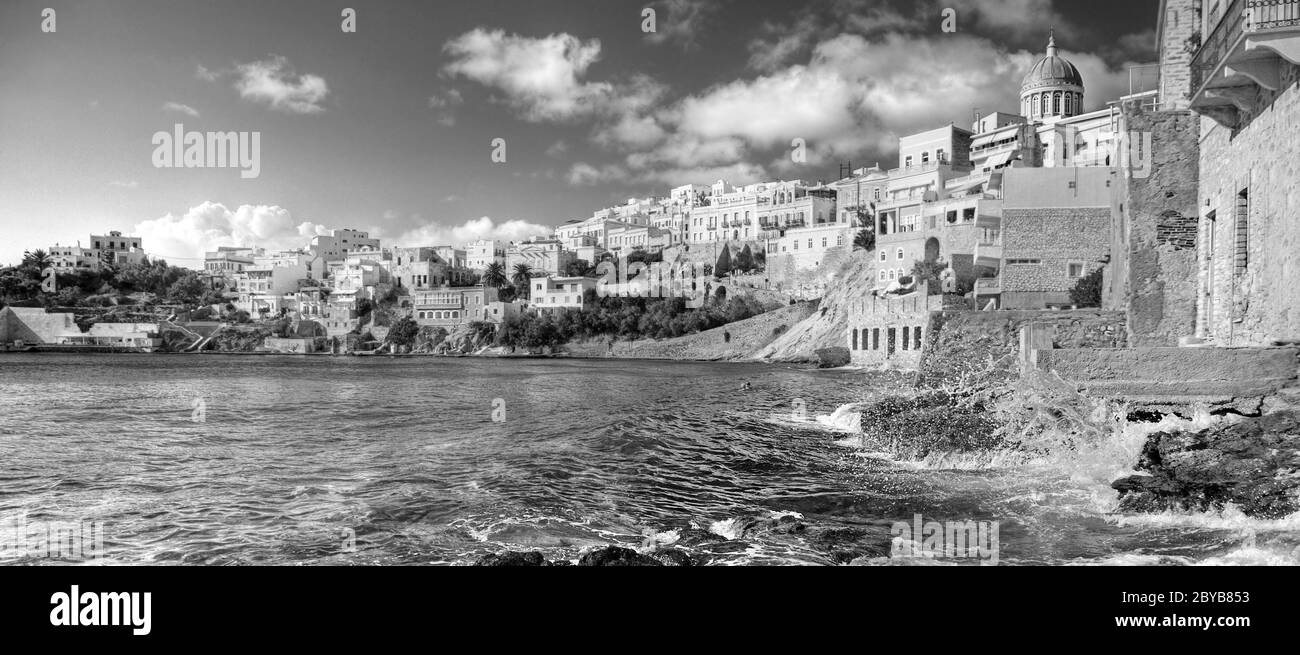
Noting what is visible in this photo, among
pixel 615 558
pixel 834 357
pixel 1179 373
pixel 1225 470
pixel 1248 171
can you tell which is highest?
pixel 1248 171

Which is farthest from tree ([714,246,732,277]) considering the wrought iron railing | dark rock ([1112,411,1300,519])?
dark rock ([1112,411,1300,519])

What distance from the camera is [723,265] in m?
57.4

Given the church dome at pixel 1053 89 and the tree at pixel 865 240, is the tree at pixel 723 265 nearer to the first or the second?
the tree at pixel 865 240

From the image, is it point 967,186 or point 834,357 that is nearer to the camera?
point 834,357

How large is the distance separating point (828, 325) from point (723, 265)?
18.9 metres

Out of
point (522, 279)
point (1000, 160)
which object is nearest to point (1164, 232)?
point (1000, 160)

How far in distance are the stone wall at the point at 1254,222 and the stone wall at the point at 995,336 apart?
1370mm

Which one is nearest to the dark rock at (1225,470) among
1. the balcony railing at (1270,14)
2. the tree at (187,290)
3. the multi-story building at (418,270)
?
the balcony railing at (1270,14)

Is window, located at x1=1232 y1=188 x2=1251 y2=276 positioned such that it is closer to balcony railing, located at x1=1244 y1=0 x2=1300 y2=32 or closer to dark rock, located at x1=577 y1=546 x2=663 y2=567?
balcony railing, located at x1=1244 y1=0 x2=1300 y2=32

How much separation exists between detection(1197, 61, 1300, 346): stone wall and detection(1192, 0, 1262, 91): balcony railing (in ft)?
1.75

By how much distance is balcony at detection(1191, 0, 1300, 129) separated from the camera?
6.21m

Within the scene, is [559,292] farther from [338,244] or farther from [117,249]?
[117,249]

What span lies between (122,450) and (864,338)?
1081 inches
